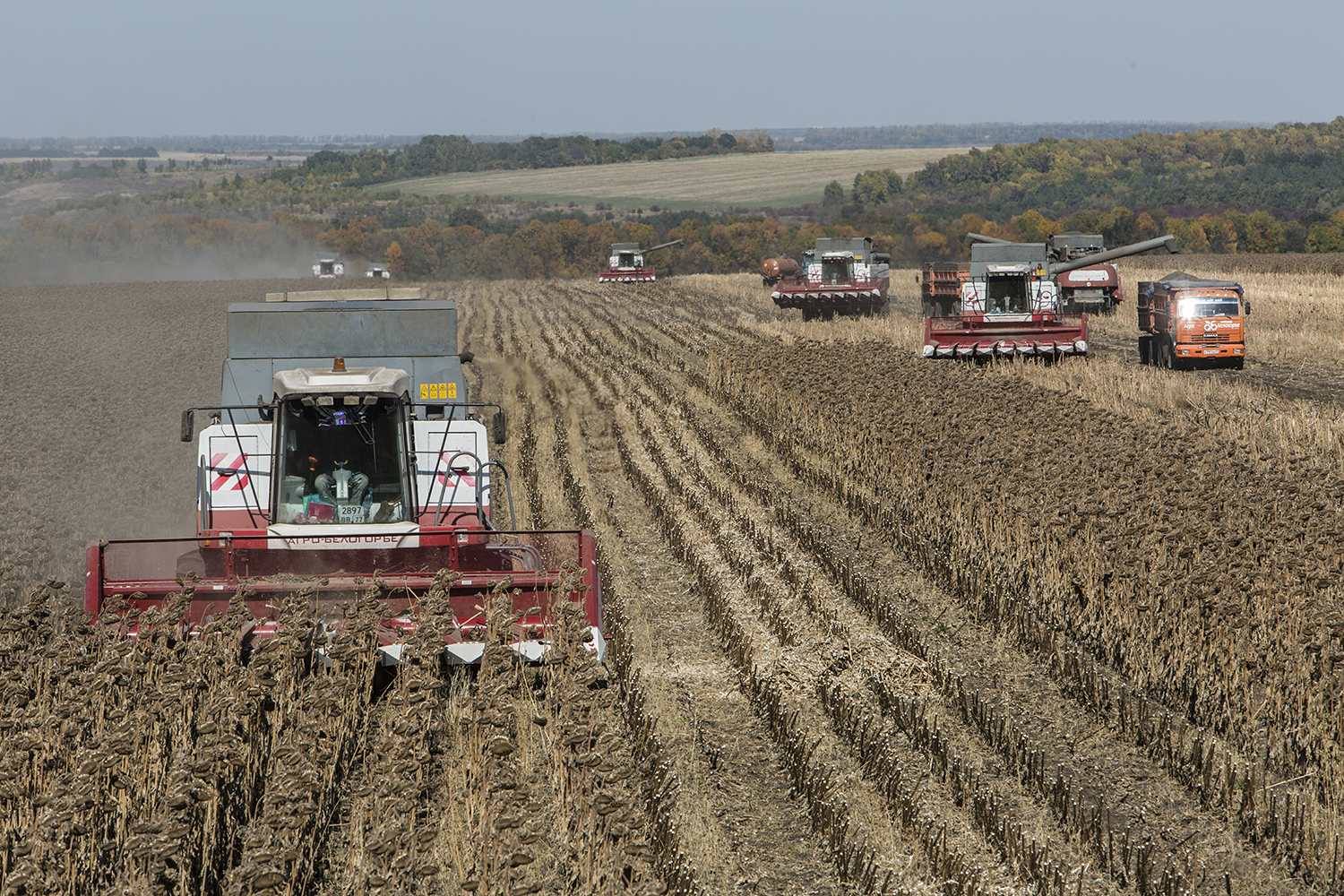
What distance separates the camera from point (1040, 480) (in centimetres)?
1090

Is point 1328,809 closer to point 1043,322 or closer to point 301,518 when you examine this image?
point 301,518

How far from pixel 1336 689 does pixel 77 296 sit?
4623cm

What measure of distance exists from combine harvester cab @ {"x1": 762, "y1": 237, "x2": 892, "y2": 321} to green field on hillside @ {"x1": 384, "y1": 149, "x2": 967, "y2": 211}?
254 ft

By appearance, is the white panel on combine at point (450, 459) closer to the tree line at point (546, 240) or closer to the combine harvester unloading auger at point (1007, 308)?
the combine harvester unloading auger at point (1007, 308)

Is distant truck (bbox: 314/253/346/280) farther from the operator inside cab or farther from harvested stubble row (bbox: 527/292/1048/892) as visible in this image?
harvested stubble row (bbox: 527/292/1048/892)

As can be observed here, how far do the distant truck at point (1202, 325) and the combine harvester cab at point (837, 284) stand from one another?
38.1ft

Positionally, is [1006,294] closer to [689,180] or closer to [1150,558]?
[1150,558]

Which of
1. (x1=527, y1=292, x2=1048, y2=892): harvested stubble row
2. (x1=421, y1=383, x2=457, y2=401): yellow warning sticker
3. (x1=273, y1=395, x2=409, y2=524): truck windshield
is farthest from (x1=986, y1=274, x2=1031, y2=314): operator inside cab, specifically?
(x1=273, y1=395, x2=409, y2=524): truck windshield

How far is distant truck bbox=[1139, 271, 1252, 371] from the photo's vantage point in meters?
22.5

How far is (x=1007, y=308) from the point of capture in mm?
26125

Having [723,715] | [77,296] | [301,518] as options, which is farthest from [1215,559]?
[77,296]

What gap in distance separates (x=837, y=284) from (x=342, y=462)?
91.1 ft

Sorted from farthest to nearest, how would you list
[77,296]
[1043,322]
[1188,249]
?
[1188,249]
[77,296]
[1043,322]

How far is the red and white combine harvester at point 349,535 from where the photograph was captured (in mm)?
7027
